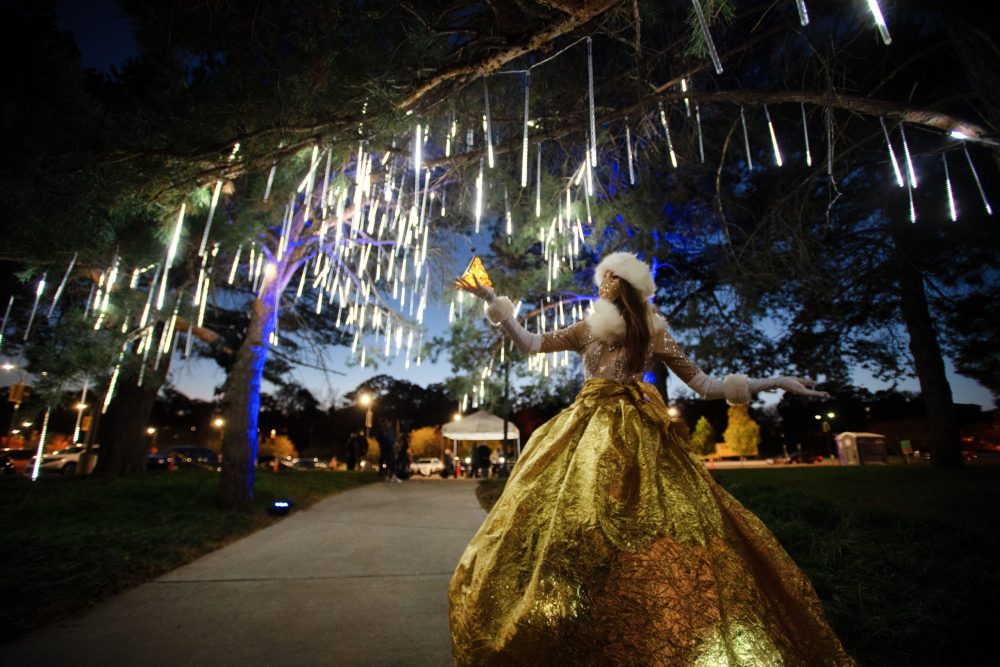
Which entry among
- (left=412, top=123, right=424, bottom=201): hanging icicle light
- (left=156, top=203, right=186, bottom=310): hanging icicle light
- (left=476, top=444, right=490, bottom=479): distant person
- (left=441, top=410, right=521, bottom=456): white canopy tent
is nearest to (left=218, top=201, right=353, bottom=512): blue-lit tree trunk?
(left=156, top=203, right=186, bottom=310): hanging icicle light

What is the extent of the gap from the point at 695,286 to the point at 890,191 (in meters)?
4.21

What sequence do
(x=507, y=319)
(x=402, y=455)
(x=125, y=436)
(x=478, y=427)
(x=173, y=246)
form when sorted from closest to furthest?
(x=507, y=319) < (x=173, y=246) < (x=125, y=436) < (x=402, y=455) < (x=478, y=427)

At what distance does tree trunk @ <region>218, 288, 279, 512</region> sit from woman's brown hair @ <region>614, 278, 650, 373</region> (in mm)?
5880

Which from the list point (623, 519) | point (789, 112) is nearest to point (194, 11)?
point (623, 519)

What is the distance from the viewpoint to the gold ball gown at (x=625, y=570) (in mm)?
1202

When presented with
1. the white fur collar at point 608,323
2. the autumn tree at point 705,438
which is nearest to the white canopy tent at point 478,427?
the white fur collar at point 608,323

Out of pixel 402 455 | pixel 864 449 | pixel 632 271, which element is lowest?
pixel 402 455

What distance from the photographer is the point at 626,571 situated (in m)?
1.28

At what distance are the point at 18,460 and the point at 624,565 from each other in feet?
93.4

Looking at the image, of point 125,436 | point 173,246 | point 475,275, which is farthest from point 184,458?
point 475,275

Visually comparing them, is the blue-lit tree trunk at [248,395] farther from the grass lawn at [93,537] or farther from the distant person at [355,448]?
the distant person at [355,448]

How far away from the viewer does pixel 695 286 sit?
11.0 meters

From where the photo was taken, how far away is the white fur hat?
6.64 ft

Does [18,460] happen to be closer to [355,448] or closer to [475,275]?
[355,448]
